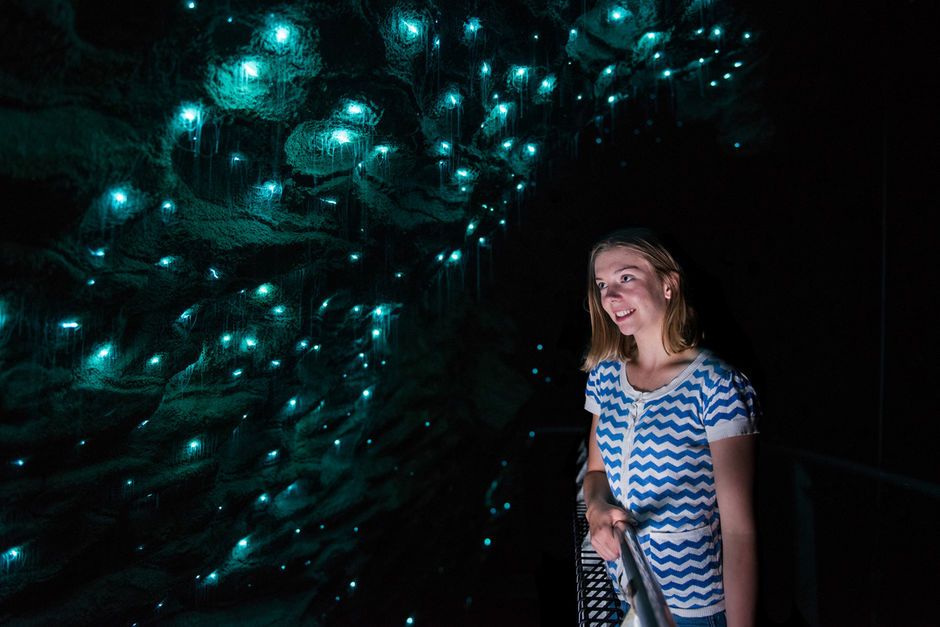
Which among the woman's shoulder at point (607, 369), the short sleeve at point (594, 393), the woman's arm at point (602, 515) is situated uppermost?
the woman's shoulder at point (607, 369)

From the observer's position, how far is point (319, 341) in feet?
9.44

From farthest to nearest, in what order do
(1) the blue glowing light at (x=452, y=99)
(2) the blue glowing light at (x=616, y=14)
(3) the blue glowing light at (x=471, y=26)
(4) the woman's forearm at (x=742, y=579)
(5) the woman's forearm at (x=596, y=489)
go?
(2) the blue glowing light at (x=616, y=14) → (1) the blue glowing light at (x=452, y=99) → (3) the blue glowing light at (x=471, y=26) → (5) the woman's forearm at (x=596, y=489) → (4) the woman's forearm at (x=742, y=579)

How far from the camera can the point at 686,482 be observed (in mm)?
1404

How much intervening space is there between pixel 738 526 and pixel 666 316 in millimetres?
640

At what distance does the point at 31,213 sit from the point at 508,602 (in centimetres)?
385

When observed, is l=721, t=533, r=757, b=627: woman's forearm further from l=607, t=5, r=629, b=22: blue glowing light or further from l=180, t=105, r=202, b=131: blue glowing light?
l=607, t=5, r=629, b=22: blue glowing light

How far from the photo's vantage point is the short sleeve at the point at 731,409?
134cm

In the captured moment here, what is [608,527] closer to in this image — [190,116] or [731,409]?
[731,409]

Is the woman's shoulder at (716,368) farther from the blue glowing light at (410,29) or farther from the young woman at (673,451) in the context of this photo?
the blue glowing light at (410,29)

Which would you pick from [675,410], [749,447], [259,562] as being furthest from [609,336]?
[259,562]

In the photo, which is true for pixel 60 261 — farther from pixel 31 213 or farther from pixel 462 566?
pixel 462 566

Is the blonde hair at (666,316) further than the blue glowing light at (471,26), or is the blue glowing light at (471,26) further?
the blue glowing light at (471,26)

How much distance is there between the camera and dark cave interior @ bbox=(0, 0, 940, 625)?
1.67m

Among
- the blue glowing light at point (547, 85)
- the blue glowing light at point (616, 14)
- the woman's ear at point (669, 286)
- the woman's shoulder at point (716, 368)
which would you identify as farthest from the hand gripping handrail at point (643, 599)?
the blue glowing light at point (616, 14)
